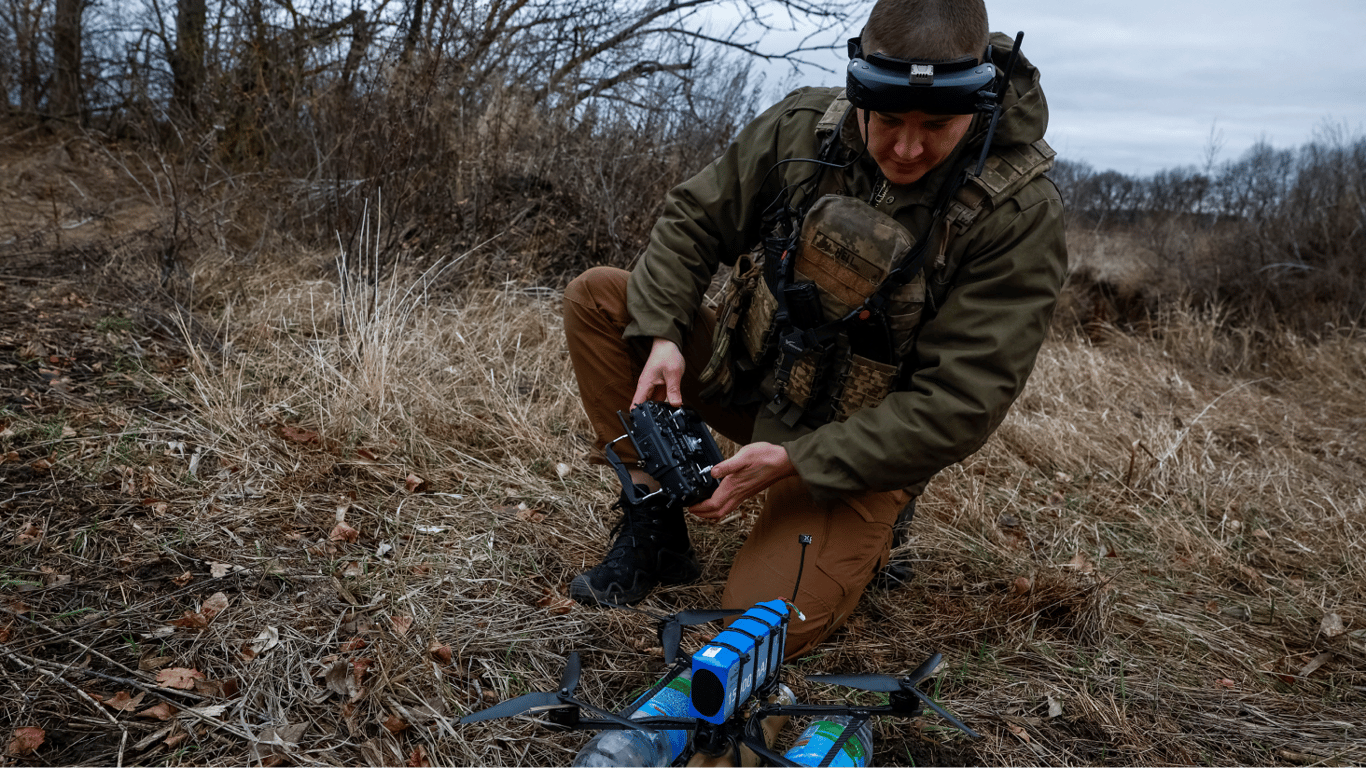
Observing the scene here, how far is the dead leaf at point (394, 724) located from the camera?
77.2 inches

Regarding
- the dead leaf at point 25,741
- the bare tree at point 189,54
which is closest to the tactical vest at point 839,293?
the dead leaf at point 25,741

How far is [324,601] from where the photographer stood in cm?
239

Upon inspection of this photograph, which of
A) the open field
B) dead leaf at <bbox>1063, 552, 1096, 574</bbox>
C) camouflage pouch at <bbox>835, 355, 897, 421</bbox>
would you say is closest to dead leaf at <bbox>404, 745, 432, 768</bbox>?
the open field

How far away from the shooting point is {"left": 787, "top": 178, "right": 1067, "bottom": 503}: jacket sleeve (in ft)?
7.41

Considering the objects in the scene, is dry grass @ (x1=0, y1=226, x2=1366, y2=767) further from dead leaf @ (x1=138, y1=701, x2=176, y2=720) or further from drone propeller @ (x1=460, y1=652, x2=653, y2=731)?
drone propeller @ (x1=460, y1=652, x2=653, y2=731)

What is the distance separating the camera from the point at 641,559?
2682 mm

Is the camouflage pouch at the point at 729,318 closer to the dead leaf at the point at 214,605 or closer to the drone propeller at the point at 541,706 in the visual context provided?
→ the drone propeller at the point at 541,706

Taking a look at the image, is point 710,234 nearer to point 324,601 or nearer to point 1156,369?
point 324,601

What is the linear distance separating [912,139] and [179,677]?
215cm

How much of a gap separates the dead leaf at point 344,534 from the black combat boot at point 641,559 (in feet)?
2.41

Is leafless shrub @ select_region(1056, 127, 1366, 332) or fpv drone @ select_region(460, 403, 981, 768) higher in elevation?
leafless shrub @ select_region(1056, 127, 1366, 332)

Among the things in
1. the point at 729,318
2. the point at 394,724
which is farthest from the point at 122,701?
the point at 729,318

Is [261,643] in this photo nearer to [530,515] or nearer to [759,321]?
[530,515]

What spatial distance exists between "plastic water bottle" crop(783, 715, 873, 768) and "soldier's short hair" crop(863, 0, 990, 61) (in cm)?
155
